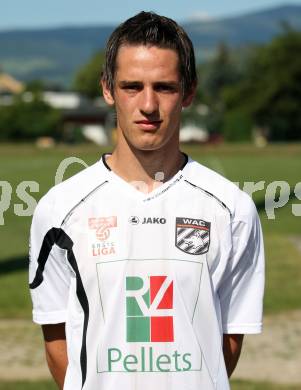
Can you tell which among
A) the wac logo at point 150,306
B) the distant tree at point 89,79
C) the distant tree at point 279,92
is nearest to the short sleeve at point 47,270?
the wac logo at point 150,306

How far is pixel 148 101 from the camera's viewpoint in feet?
12.4

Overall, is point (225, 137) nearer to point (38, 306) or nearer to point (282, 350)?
point (282, 350)

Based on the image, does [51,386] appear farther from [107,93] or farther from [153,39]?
[153,39]

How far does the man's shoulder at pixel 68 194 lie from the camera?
3924 millimetres

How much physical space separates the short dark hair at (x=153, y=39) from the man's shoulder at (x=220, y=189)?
293 millimetres

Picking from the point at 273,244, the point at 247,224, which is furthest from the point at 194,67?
the point at 273,244

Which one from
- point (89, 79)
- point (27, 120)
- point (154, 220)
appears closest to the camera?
point (154, 220)

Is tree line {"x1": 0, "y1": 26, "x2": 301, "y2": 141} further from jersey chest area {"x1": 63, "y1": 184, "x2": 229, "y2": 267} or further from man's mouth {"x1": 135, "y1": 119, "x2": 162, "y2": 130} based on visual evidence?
man's mouth {"x1": 135, "y1": 119, "x2": 162, "y2": 130}

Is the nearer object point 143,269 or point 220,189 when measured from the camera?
point 143,269

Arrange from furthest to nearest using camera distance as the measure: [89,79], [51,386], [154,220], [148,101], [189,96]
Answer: [89,79], [51,386], [189,96], [154,220], [148,101]

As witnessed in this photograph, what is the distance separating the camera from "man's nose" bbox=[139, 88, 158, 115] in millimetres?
3754

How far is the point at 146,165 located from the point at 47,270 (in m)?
0.54

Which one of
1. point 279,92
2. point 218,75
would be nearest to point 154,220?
point 279,92

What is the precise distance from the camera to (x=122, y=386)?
380 centimetres
